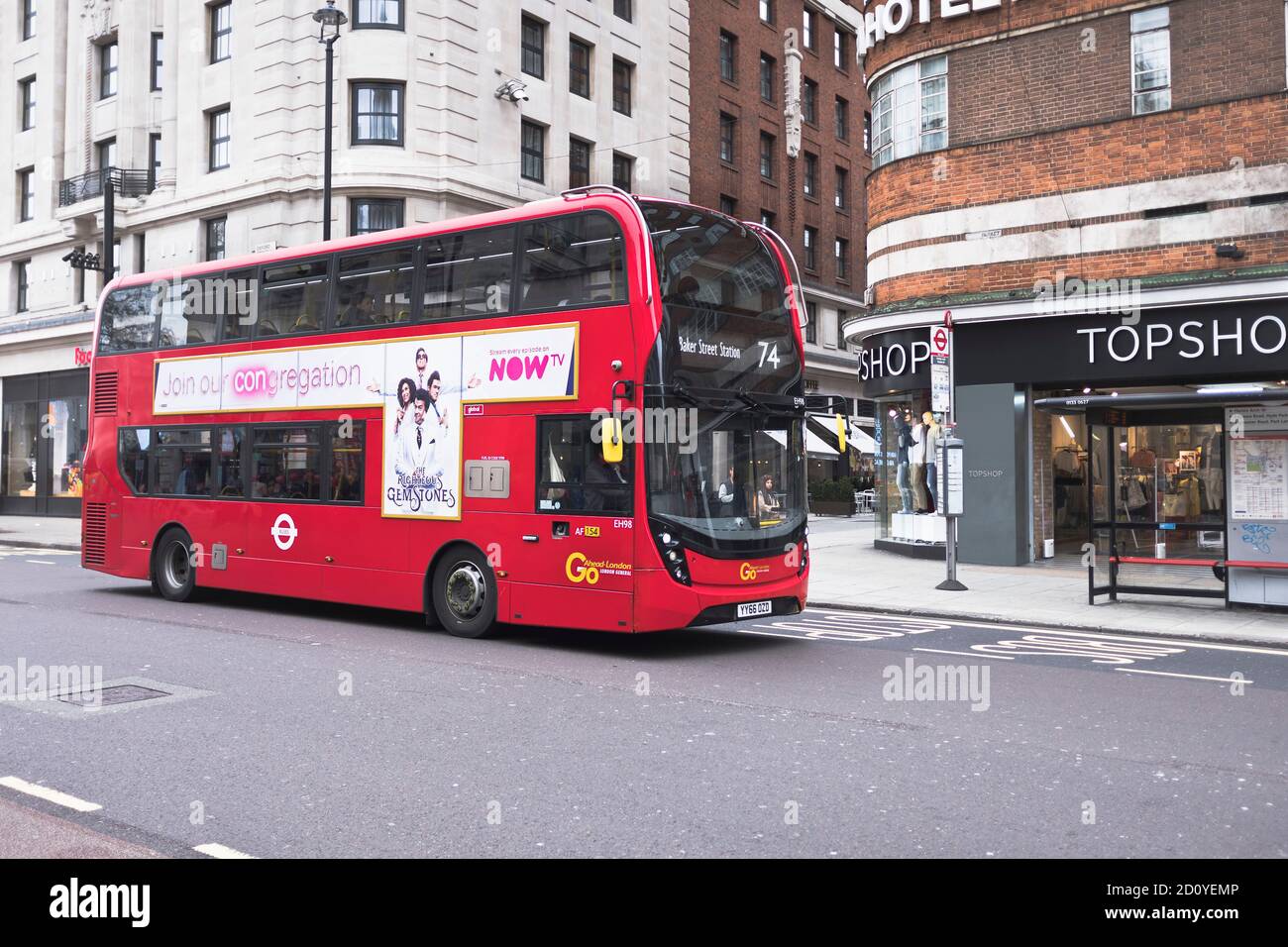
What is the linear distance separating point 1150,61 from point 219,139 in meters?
23.9

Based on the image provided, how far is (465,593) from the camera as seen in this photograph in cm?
1205

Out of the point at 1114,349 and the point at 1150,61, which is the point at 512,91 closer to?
the point at 1150,61

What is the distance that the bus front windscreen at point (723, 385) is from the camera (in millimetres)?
10500

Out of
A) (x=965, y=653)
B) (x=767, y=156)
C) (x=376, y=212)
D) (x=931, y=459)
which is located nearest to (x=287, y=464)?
(x=965, y=653)

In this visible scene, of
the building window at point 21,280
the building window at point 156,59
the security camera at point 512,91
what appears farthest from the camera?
the building window at point 21,280

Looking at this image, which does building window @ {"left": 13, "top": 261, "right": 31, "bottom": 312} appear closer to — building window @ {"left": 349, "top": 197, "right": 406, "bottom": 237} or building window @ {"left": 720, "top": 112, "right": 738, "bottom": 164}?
building window @ {"left": 349, "top": 197, "right": 406, "bottom": 237}

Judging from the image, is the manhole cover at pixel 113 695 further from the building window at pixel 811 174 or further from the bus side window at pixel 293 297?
the building window at pixel 811 174

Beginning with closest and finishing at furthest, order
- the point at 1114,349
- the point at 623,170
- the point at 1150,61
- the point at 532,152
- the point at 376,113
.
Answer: the point at 1114,349 < the point at 1150,61 < the point at 376,113 < the point at 532,152 < the point at 623,170

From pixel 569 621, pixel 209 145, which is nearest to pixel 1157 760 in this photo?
pixel 569 621

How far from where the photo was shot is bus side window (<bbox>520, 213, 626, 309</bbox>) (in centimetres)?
1065

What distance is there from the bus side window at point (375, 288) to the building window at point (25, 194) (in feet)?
102

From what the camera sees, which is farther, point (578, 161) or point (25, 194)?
point (25, 194)

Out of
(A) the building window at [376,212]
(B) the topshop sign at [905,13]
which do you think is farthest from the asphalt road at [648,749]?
(A) the building window at [376,212]
